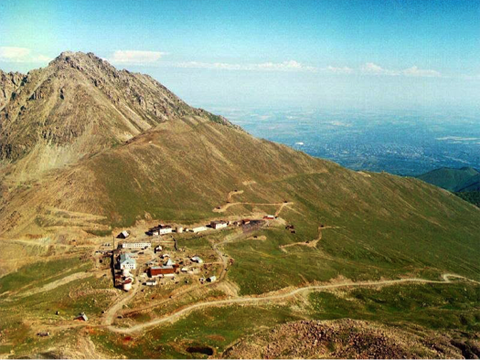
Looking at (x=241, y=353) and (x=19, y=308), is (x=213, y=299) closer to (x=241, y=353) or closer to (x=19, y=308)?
(x=241, y=353)

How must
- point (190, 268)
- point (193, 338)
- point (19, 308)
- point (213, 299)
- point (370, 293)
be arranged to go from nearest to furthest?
point (193, 338) < point (19, 308) < point (213, 299) < point (190, 268) < point (370, 293)

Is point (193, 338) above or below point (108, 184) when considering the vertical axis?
below

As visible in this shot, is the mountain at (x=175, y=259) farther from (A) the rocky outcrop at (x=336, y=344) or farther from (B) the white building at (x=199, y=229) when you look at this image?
(A) the rocky outcrop at (x=336, y=344)

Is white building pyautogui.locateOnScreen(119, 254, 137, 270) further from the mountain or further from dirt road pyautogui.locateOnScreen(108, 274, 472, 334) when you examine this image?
dirt road pyautogui.locateOnScreen(108, 274, 472, 334)

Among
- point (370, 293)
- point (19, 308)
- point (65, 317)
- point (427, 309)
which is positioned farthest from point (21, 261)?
point (427, 309)

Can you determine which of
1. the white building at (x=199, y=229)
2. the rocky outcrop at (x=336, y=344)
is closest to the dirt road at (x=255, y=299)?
the rocky outcrop at (x=336, y=344)

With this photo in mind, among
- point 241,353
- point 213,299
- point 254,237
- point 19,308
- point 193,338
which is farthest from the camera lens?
point 254,237

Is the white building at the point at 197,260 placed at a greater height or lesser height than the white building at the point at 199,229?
greater

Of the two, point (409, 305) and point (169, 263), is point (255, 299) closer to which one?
point (169, 263)

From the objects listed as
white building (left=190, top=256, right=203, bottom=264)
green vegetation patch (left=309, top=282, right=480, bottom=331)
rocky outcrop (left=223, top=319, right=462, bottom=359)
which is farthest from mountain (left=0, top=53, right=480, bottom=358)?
rocky outcrop (left=223, top=319, right=462, bottom=359)

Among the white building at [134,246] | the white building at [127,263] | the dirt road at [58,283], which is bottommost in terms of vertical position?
the dirt road at [58,283]

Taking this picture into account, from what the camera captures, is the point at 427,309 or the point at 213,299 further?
the point at 427,309
